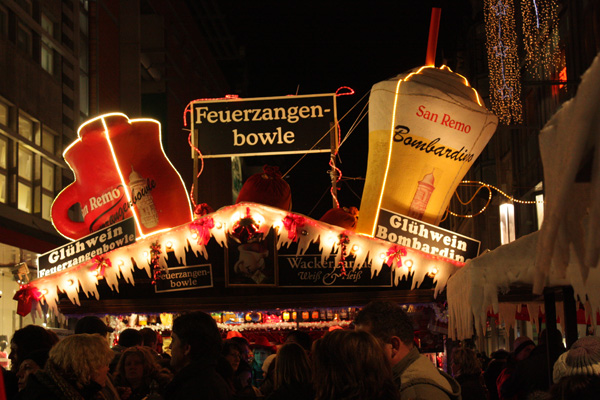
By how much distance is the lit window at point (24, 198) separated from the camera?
22422 mm

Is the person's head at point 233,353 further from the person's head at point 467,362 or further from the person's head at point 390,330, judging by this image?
the person's head at point 390,330

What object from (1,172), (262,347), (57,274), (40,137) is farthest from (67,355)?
(40,137)

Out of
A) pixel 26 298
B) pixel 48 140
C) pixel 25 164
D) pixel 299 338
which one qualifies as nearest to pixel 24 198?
pixel 25 164

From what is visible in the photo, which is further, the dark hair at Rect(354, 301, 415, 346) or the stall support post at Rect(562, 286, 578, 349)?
the stall support post at Rect(562, 286, 578, 349)

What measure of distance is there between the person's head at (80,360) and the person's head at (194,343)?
0.65 metres

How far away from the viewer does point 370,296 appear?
11.5 meters

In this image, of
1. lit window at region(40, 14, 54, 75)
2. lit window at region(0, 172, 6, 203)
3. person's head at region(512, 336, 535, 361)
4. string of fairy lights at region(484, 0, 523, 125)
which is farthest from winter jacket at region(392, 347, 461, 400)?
lit window at region(40, 14, 54, 75)

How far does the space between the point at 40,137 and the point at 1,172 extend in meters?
3.09

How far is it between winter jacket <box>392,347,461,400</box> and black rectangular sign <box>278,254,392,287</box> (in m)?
7.01

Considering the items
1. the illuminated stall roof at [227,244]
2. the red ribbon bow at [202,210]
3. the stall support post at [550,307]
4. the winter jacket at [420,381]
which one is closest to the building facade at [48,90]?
the illuminated stall roof at [227,244]

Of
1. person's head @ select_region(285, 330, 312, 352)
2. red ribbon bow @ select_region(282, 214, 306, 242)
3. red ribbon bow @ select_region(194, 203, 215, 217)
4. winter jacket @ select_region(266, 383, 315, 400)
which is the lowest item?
winter jacket @ select_region(266, 383, 315, 400)

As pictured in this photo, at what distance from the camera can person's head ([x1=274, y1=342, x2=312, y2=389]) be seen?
5695 millimetres

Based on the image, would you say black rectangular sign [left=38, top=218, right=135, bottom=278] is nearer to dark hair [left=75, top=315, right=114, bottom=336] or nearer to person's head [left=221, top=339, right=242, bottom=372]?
person's head [left=221, top=339, right=242, bottom=372]

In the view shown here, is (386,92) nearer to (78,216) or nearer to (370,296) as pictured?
(370,296)
